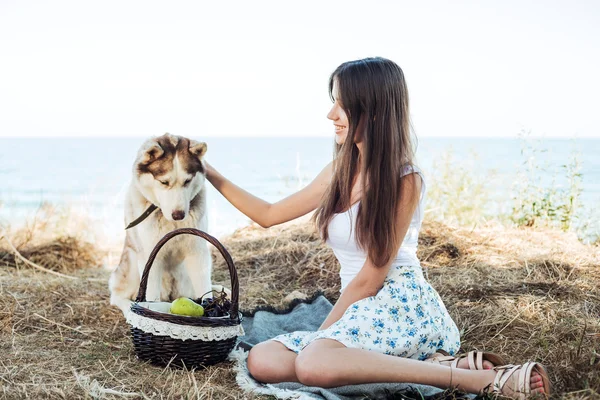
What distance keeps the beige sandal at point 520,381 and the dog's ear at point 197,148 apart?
194 cm

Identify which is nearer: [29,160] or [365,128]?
[365,128]

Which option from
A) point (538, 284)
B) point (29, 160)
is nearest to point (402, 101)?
point (538, 284)

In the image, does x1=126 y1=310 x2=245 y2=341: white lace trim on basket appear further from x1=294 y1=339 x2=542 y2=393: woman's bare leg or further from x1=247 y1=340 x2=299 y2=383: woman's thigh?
x1=294 y1=339 x2=542 y2=393: woman's bare leg

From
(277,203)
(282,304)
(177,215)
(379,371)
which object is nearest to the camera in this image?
(379,371)

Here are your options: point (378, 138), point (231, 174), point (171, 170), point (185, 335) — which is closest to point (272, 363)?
point (185, 335)

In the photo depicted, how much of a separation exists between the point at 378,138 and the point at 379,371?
104 centimetres

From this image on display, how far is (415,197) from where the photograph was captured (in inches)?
103

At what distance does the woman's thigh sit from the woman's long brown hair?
23.3 inches

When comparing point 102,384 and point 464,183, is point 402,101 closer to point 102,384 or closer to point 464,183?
point 102,384

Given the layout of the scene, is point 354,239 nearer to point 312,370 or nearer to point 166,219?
point 312,370

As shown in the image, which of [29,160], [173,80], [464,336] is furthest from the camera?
[173,80]

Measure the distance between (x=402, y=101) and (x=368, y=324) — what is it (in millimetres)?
1048

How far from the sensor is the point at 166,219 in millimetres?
3373

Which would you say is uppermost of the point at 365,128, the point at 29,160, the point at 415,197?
the point at 365,128
